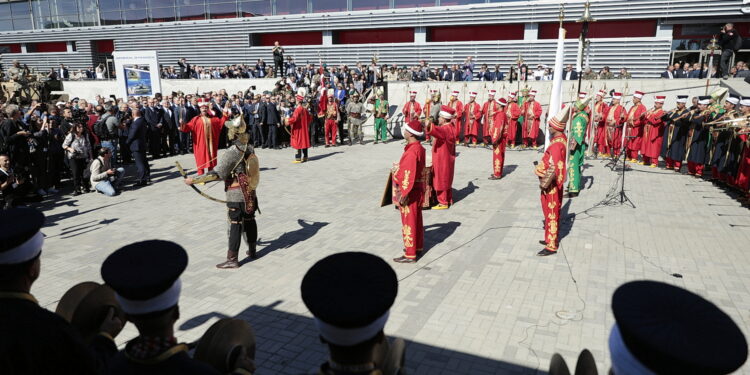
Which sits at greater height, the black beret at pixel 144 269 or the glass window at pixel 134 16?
the glass window at pixel 134 16

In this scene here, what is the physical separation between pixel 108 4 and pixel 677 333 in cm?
4814

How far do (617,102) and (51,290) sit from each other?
50.9ft

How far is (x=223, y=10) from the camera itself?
120ft

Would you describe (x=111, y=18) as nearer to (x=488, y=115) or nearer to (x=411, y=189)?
(x=488, y=115)

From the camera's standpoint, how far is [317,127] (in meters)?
19.3

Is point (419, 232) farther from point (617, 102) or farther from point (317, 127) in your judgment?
point (317, 127)

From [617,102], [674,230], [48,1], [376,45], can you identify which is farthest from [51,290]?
[48,1]

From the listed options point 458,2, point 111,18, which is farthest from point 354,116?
point 111,18

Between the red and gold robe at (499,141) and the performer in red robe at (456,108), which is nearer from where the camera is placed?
the red and gold robe at (499,141)

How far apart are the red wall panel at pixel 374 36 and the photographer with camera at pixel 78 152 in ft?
78.3

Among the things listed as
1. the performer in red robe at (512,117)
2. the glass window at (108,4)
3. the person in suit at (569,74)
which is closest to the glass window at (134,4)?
the glass window at (108,4)

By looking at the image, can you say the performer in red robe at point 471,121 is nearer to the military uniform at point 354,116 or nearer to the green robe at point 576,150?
the military uniform at point 354,116

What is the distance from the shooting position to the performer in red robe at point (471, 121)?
60.0ft

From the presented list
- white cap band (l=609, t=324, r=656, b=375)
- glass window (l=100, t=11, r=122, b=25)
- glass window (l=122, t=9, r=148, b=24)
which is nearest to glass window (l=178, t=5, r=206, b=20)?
glass window (l=122, t=9, r=148, b=24)
